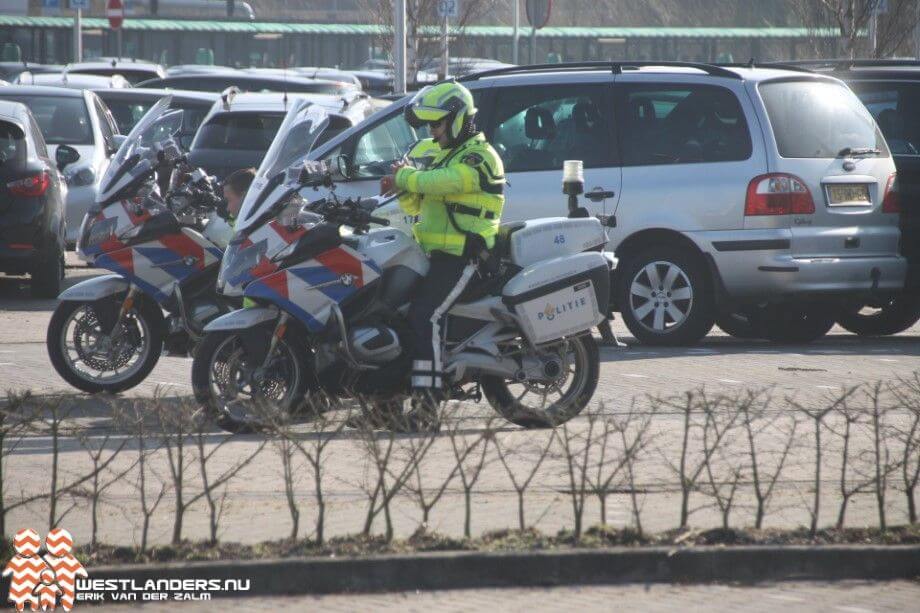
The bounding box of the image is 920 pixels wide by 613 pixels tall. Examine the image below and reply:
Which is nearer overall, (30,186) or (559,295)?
(559,295)

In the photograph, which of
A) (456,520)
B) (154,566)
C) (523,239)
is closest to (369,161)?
(523,239)

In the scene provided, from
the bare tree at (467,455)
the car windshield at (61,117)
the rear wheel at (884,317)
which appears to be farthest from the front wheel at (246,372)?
the car windshield at (61,117)

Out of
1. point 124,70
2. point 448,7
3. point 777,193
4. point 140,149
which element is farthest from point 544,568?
point 124,70

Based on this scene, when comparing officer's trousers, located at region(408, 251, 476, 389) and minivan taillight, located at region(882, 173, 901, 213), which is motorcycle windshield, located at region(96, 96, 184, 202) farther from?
minivan taillight, located at region(882, 173, 901, 213)

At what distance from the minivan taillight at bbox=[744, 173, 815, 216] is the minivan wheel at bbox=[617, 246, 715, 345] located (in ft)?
2.03

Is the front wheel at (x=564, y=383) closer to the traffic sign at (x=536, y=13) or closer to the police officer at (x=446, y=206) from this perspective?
the police officer at (x=446, y=206)

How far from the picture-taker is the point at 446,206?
27.9 feet

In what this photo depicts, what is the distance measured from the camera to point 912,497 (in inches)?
255

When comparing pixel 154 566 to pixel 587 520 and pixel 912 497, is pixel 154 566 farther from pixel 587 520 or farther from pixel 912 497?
pixel 912 497

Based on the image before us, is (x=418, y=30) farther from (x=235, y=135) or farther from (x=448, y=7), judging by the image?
(x=235, y=135)

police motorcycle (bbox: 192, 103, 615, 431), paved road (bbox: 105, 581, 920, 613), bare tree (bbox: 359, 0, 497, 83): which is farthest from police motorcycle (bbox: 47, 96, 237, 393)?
bare tree (bbox: 359, 0, 497, 83)

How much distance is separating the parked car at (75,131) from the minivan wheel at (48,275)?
1.86m

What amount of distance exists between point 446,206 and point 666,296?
385cm

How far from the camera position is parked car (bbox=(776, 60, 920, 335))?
12.4m
